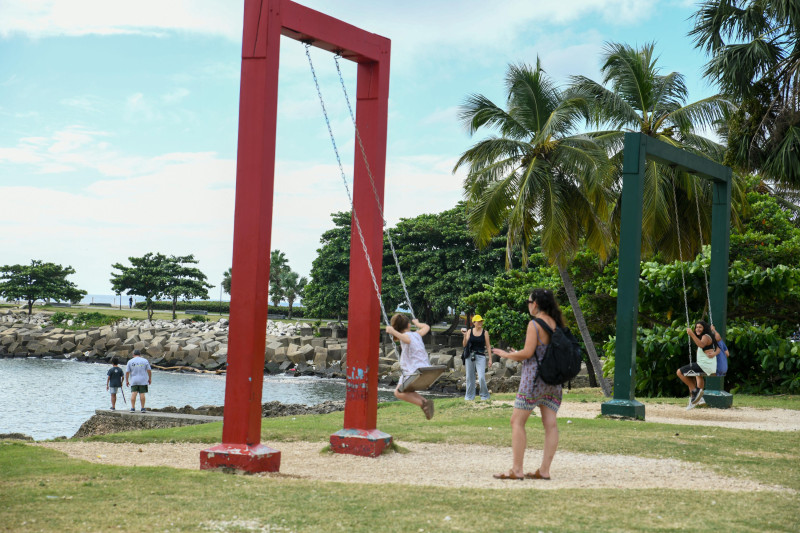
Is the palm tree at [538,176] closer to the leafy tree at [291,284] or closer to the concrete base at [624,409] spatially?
the concrete base at [624,409]

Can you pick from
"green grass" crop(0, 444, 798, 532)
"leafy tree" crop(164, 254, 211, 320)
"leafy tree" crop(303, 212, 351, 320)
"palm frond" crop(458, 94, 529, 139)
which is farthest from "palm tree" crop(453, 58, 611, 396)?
"leafy tree" crop(164, 254, 211, 320)

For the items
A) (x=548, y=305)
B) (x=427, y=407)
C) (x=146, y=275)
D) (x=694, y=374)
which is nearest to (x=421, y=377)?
(x=427, y=407)

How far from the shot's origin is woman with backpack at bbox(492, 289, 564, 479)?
22.5 ft

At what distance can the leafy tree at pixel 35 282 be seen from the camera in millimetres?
71250

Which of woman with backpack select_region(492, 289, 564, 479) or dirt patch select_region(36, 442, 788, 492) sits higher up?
woman with backpack select_region(492, 289, 564, 479)

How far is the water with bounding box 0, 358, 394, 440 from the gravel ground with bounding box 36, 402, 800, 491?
12.2 meters

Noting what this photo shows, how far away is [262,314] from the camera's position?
24.9 feet

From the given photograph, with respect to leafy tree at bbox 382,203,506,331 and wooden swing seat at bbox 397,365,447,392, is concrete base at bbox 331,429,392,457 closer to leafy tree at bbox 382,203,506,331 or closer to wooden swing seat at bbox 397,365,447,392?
wooden swing seat at bbox 397,365,447,392

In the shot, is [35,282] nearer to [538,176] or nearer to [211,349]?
[211,349]

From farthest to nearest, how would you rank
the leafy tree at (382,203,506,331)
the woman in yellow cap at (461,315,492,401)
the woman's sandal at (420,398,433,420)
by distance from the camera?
the leafy tree at (382,203,506,331)
the woman in yellow cap at (461,315,492,401)
the woman's sandal at (420,398,433,420)

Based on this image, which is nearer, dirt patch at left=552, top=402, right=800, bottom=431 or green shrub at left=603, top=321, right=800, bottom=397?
dirt patch at left=552, top=402, right=800, bottom=431

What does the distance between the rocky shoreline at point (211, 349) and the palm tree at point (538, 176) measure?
14.1m

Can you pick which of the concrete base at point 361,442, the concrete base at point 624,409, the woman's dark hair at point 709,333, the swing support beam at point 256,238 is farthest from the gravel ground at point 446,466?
the woman's dark hair at point 709,333

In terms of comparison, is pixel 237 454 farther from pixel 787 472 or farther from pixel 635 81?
pixel 635 81
